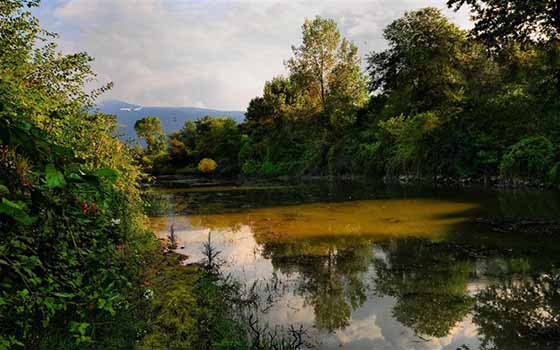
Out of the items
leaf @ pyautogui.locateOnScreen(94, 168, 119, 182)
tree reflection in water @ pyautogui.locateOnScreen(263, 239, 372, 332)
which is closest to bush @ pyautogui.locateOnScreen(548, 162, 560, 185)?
tree reflection in water @ pyautogui.locateOnScreen(263, 239, 372, 332)

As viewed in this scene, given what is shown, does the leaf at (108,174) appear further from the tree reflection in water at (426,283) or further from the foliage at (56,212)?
the tree reflection in water at (426,283)

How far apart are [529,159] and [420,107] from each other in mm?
16697

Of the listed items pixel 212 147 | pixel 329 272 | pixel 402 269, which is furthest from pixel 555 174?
pixel 212 147

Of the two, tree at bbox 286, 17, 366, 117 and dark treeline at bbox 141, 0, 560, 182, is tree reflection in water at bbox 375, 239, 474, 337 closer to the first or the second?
dark treeline at bbox 141, 0, 560, 182

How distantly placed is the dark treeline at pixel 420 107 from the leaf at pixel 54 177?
13.8 metres

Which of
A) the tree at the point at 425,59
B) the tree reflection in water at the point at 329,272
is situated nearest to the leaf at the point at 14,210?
the tree reflection in water at the point at 329,272

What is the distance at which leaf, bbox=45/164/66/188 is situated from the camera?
4.82ft

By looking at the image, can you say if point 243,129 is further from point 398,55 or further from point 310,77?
point 398,55

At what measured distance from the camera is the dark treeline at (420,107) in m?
19.1

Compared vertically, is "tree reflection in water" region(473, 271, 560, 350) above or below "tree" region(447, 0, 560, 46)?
below

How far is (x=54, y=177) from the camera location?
1489mm

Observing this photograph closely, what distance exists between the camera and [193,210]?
19.8 m

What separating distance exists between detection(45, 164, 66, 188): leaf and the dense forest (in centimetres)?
1

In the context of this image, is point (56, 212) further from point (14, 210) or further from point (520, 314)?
point (520, 314)
